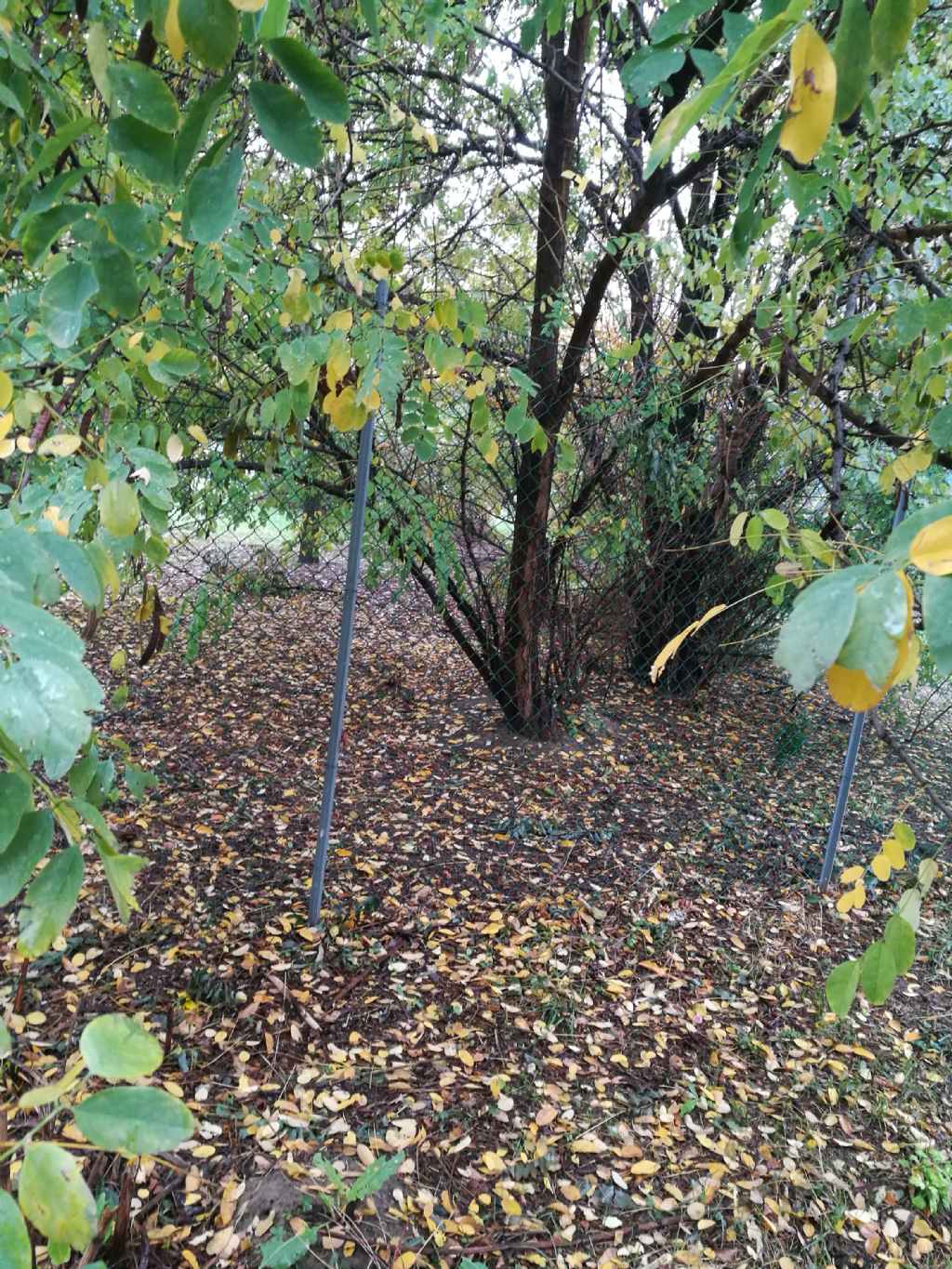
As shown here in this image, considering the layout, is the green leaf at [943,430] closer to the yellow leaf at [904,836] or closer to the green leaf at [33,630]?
the yellow leaf at [904,836]

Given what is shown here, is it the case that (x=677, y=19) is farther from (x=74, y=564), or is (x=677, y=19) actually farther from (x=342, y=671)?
(x=342, y=671)

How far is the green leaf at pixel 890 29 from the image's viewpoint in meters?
0.58

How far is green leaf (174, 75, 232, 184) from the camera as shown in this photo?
0.61m

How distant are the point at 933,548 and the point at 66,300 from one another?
2.78 ft

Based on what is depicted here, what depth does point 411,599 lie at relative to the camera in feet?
14.5

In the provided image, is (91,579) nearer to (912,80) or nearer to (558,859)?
(558,859)

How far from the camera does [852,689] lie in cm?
55

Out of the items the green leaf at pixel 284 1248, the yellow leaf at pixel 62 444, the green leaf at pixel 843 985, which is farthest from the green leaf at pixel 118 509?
the green leaf at pixel 284 1248

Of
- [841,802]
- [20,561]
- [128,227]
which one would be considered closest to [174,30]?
[128,227]

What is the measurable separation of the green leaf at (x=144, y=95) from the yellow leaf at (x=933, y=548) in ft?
2.28

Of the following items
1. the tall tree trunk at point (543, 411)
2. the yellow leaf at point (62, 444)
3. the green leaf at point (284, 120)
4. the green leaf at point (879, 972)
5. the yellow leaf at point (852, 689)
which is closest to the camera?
the yellow leaf at point (852, 689)

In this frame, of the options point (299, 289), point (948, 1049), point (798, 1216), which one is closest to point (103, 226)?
point (299, 289)

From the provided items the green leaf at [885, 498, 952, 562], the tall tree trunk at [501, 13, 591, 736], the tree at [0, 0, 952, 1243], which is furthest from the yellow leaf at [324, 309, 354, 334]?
the tall tree trunk at [501, 13, 591, 736]

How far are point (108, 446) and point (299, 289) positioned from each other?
0.54m
